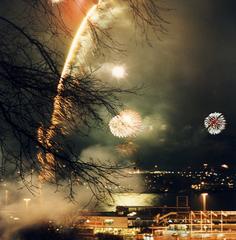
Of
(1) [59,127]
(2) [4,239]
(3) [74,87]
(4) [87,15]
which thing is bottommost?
(2) [4,239]

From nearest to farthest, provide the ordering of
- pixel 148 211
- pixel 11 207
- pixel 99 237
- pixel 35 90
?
pixel 35 90, pixel 99 237, pixel 11 207, pixel 148 211

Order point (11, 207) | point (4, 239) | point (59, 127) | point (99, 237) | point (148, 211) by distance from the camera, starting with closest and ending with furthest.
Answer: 1. point (59, 127)
2. point (4, 239)
3. point (99, 237)
4. point (11, 207)
5. point (148, 211)

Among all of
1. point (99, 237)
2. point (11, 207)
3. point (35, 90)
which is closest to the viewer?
point (35, 90)

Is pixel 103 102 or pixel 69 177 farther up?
pixel 103 102

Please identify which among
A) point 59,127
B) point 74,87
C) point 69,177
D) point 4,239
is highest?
point 74,87

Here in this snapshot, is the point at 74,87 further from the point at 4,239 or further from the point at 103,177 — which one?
the point at 4,239

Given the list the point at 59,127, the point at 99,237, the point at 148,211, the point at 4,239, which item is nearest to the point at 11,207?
Result: the point at 99,237

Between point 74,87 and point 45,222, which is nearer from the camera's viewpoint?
point 74,87

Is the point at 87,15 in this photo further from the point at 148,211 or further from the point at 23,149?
the point at 148,211

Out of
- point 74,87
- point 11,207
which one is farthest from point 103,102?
point 11,207
